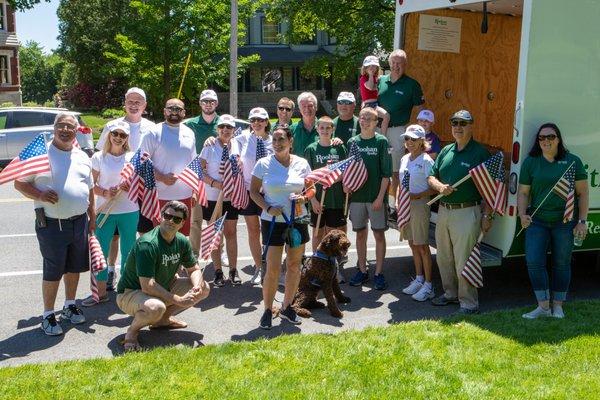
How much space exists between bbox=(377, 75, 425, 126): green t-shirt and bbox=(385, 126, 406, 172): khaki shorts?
7 centimetres

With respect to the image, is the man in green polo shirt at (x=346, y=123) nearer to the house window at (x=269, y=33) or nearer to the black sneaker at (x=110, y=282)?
the black sneaker at (x=110, y=282)

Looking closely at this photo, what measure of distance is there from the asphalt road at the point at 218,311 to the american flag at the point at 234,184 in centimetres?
94

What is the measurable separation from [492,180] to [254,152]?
2398 mm

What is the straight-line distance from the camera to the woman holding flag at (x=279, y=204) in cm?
600

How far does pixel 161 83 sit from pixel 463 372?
20941 mm

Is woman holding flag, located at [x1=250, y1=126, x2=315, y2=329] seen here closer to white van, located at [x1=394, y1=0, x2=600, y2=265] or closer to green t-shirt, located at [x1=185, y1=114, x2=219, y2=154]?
green t-shirt, located at [x1=185, y1=114, x2=219, y2=154]

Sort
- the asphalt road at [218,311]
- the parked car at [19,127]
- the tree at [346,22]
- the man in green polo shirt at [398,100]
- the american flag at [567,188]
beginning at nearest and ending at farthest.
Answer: the asphalt road at [218,311], the american flag at [567,188], the man in green polo shirt at [398,100], the parked car at [19,127], the tree at [346,22]

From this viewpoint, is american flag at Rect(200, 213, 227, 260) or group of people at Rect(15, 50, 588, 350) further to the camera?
american flag at Rect(200, 213, 227, 260)

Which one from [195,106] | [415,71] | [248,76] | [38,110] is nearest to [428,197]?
[415,71]

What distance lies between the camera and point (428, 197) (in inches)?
276

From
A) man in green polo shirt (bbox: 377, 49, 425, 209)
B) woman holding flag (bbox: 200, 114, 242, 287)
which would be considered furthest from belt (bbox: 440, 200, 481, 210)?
woman holding flag (bbox: 200, 114, 242, 287)

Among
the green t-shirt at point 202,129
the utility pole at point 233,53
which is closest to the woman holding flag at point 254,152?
the green t-shirt at point 202,129

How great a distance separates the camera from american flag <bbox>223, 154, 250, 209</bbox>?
7168mm

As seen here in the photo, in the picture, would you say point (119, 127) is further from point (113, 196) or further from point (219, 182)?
point (219, 182)
